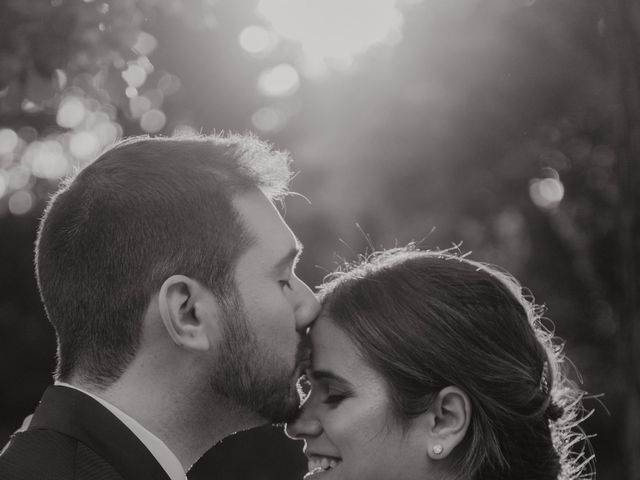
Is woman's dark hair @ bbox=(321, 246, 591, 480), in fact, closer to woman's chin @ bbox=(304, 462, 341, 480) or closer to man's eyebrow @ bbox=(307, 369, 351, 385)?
man's eyebrow @ bbox=(307, 369, 351, 385)

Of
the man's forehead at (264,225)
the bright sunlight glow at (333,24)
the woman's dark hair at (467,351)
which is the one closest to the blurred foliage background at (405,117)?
the bright sunlight glow at (333,24)

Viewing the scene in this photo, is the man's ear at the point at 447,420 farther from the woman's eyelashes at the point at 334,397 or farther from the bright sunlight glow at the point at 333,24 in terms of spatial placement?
the bright sunlight glow at the point at 333,24

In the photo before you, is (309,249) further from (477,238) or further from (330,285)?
(330,285)

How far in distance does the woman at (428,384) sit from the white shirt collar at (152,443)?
684 mm

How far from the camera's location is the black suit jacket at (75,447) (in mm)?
2750

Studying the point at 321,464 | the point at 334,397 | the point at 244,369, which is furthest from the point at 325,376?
the point at 244,369

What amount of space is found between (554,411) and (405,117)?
19.7ft

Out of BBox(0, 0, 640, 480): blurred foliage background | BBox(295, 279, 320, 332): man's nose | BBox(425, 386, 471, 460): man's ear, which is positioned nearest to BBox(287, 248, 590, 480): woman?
BBox(425, 386, 471, 460): man's ear

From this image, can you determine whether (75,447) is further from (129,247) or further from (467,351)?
(467,351)

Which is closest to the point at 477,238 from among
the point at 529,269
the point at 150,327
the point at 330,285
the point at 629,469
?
the point at 529,269

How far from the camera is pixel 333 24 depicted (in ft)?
25.8

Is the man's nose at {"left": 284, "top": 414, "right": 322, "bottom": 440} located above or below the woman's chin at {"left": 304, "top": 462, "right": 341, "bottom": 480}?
above

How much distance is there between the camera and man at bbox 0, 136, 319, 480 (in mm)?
3191

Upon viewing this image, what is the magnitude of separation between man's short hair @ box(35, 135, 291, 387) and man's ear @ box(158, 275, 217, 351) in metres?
0.04
